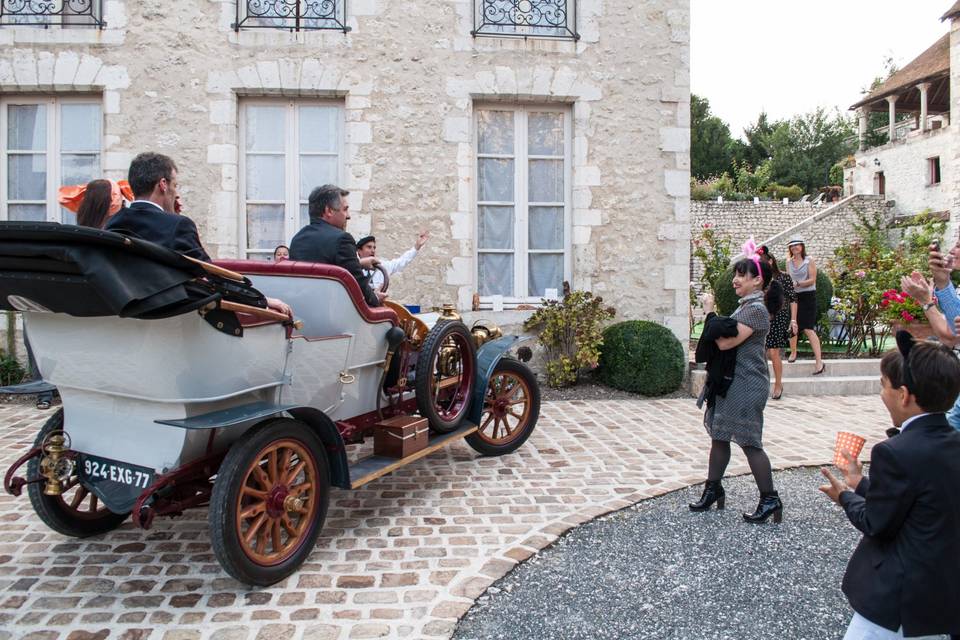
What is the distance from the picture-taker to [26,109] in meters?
7.13

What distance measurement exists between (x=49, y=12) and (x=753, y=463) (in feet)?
25.2

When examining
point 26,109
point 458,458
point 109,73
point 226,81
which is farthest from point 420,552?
point 26,109

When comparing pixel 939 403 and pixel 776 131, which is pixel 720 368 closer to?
pixel 939 403

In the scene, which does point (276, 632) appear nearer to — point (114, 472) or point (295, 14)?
point (114, 472)

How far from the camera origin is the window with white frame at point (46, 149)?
7.13 m

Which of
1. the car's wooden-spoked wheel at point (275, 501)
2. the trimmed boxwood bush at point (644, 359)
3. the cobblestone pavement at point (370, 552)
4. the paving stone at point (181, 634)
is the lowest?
the paving stone at point (181, 634)

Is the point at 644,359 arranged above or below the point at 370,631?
above

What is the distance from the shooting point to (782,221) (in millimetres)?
28906

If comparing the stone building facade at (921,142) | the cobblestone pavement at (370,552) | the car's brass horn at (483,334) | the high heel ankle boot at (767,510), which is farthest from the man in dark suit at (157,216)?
the stone building facade at (921,142)

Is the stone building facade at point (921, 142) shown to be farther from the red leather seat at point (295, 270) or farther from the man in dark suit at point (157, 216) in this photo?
the man in dark suit at point (157, 216)

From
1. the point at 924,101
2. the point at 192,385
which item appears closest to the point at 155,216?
the point at 192,385

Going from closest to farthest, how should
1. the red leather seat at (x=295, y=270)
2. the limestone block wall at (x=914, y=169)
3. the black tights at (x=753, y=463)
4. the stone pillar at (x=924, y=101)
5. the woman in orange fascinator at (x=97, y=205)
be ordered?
the red leather seat at (x=295, y=270), the black tights at (x=753, y=463), the woman in orange fascinator at (x=97, y=205), the limestone block wall at (x=914, y=169), the stone pillar at (x=924, y=101)

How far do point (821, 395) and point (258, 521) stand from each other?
6432 mm

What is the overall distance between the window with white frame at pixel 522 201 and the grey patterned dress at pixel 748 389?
12.9 ft
